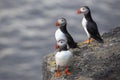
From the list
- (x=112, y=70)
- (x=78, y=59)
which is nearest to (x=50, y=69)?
(x=78, y=59)

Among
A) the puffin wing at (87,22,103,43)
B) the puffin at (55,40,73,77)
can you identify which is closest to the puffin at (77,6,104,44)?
the puffin wing at (87,22,103,43)

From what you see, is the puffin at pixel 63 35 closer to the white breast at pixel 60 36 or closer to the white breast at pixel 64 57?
the white breast at pixel 60 36

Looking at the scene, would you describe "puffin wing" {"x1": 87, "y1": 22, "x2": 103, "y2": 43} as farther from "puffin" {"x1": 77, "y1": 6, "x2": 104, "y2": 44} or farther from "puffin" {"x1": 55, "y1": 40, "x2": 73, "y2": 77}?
"puffin" {"x1": 55, "y1": 40, "x2": 73, "y2": 77}

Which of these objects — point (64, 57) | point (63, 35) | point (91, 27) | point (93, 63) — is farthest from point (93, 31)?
point (64, 57)

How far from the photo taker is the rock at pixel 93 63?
39.1ft

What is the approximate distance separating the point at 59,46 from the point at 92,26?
1.63 m

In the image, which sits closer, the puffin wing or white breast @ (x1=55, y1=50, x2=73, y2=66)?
white breast @ (x1=55, y1=50, x2=73, y2=66)

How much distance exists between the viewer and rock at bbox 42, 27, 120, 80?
469 inches

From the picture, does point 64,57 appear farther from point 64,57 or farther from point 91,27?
point 91,27

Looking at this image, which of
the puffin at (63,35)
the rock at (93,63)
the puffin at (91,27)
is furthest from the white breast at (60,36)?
the puffin at (91,27)

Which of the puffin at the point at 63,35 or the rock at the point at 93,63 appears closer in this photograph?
the rock at the point at 93,63

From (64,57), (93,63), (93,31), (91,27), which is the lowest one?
(93,63)

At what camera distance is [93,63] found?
12352 millimetres

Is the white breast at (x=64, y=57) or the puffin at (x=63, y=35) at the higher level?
the puffin at (x=63, y=35)
